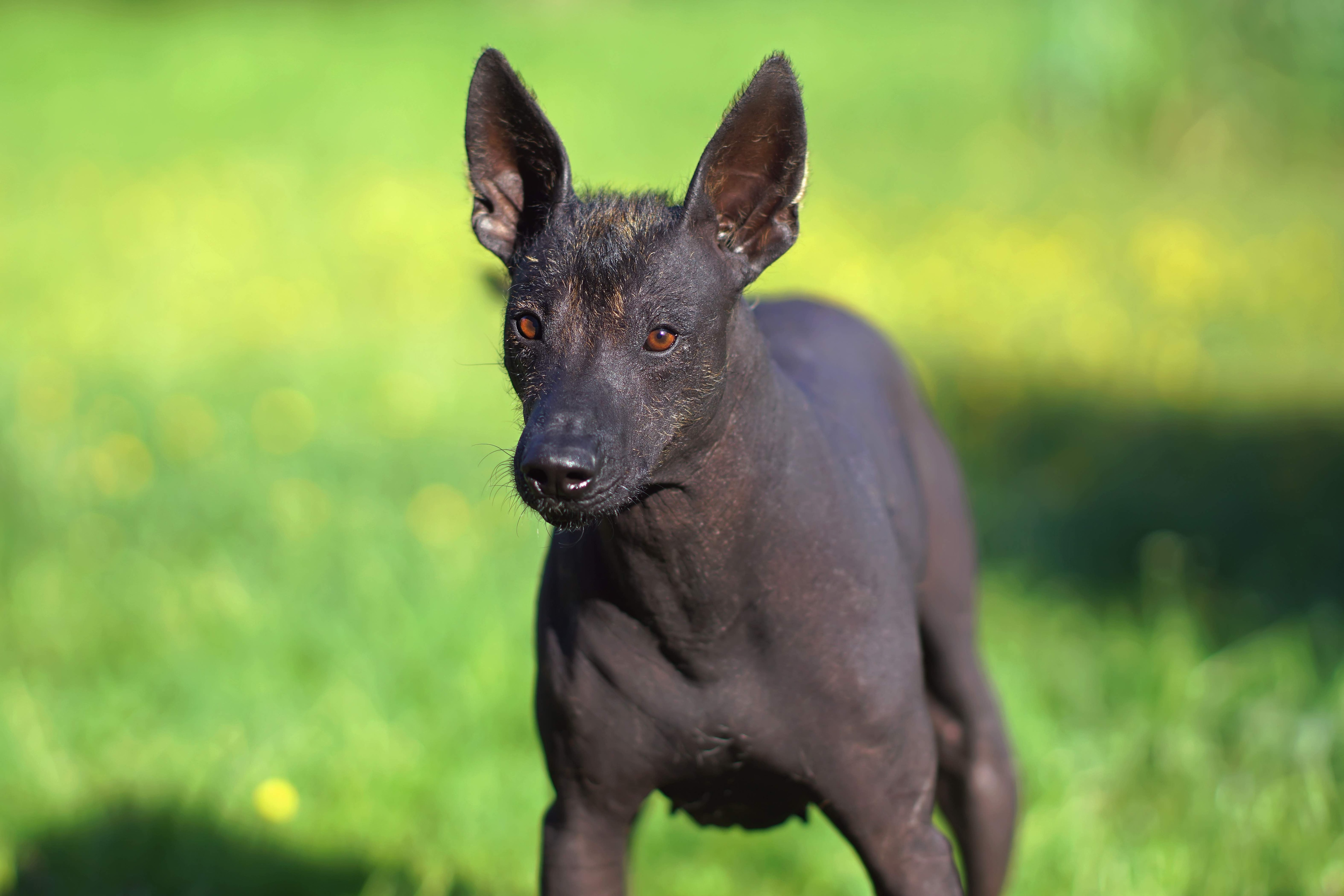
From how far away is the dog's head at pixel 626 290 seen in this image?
6.99 ft

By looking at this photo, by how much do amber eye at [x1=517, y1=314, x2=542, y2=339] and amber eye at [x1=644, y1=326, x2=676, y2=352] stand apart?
185 mm

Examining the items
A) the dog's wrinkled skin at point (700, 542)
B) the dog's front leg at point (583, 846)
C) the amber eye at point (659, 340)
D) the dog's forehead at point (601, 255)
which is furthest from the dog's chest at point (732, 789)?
the dog's forehead at point (601, 255)

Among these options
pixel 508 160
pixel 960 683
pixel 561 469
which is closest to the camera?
pixel 561 469

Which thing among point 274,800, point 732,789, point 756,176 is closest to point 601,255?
point 756,176

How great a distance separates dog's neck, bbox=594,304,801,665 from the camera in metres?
2.39

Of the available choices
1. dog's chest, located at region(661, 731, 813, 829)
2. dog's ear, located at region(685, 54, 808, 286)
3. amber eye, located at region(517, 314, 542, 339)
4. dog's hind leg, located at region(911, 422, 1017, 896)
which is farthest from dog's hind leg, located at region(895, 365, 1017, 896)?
amber eye, located at region(517, 314, 542, 339)

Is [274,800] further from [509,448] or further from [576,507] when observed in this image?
[576,507]

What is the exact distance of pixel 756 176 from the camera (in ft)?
7.87

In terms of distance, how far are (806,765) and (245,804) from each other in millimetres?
2236

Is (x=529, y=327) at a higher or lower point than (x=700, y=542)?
higher

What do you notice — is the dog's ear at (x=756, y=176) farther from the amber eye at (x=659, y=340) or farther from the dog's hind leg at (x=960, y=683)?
the dog's hind leg at (x=960, y=683)

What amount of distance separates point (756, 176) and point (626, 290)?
0.36 metres

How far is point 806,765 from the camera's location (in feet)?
8.11

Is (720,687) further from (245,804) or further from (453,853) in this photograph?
(245,804)
